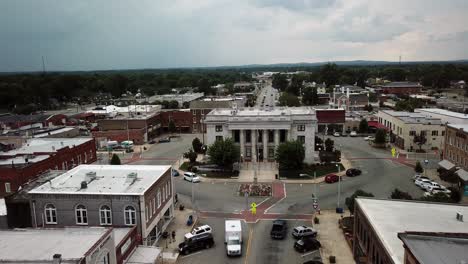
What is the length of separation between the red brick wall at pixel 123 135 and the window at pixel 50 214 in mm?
49052

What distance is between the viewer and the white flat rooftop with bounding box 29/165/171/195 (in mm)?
31969

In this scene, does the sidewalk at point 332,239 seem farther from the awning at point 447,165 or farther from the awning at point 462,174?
the awning at point 447,165

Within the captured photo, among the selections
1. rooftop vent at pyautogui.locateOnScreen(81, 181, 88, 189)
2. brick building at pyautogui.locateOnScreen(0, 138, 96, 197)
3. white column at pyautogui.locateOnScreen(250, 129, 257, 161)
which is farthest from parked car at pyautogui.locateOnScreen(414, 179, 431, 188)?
brick building at pyautogui.locateOnScreen(0, 138, 96, 197)

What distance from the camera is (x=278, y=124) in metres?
60.0

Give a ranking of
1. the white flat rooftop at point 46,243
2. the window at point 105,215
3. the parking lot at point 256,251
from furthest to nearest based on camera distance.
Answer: the window at point 105,215, the parking lot at point 256,251, the white flat rooftop at point 46,243

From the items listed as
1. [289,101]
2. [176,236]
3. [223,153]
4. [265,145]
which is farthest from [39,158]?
[289,101]

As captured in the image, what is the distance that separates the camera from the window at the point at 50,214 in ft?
104

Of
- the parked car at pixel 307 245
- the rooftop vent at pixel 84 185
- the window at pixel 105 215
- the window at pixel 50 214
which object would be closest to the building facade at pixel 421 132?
the parked car at pixel 307 245

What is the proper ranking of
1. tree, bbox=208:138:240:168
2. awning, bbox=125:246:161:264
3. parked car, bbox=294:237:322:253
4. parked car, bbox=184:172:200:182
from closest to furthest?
awning, bbox=125:246:161:264 < parked car, bbox=294:237:322:253 < parked car, bbox=184:172:200:182 < tree, bbox=208:138:240:168

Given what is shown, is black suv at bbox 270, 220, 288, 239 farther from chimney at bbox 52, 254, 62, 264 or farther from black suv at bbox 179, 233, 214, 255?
chimney at bbox 52, 254, 62, 264

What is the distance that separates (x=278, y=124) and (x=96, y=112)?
65.7 m

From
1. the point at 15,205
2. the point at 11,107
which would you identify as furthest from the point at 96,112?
the point at 15,205

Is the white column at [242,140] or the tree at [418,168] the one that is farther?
the white column at [242,140]

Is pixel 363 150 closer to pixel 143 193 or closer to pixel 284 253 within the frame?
pixel 284 253
